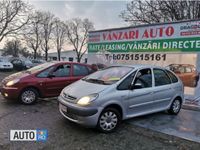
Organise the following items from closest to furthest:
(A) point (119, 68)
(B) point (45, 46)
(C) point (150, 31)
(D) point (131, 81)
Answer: (D) point (131, 81) → (A) point (119, 68) → (C) point (150, 31) → (B) point (45, 46)

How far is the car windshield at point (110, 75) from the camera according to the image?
5.53m

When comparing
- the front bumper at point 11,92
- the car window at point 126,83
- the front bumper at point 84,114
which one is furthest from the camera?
the front bumper at point 11,92

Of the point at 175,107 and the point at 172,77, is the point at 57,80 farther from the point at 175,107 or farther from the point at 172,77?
the point at 175,107

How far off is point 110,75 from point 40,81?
2.74 meters

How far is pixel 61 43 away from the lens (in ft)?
202

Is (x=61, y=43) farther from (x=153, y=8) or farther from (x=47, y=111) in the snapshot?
(x=47, y=111)

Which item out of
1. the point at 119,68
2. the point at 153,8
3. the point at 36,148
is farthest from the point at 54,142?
the point at 153,8

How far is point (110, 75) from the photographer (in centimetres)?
589

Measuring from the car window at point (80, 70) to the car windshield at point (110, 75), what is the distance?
2.08 metres

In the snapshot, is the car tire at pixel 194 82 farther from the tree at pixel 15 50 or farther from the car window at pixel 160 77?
the tree at pixel 15 50

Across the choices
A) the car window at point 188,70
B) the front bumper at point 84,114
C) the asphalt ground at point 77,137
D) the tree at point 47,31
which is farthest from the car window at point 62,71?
the tree at point 47,31

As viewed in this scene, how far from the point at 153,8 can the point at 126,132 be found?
22211mm

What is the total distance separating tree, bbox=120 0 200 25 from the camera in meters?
23.2

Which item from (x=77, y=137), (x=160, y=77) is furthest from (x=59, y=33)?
(x=77, y=137)
